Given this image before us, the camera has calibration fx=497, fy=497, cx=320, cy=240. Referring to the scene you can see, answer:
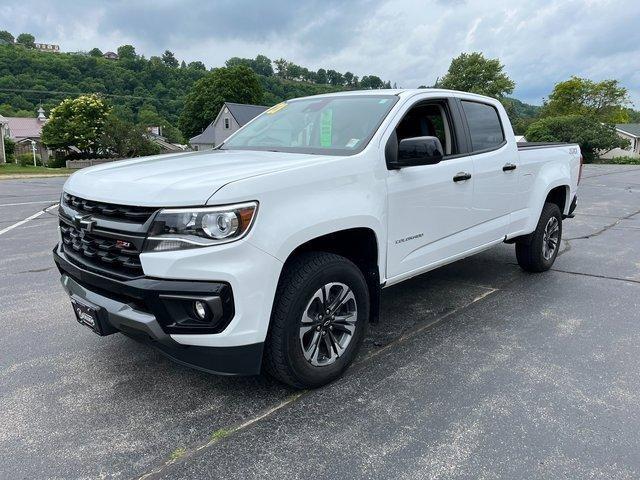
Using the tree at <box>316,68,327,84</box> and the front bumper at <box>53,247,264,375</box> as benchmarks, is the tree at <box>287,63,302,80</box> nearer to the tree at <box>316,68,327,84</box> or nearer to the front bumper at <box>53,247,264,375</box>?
the tree at <box>316,68,327,84</box>

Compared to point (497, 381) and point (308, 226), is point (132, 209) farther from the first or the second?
point (497, 381)

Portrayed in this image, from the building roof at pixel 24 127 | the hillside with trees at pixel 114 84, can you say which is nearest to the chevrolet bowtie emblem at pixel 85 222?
the hillside with trees at pixel 114 84

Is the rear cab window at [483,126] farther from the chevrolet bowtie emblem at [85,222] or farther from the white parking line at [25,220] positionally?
the white parking line at [25,220]

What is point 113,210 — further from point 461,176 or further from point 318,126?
point 461,176

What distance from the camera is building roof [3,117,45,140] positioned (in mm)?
65562

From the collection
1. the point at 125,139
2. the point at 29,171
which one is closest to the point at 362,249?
the point at 29,171

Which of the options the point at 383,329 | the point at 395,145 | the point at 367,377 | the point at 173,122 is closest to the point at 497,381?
the point at 367,377

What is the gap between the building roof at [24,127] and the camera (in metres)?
65.6

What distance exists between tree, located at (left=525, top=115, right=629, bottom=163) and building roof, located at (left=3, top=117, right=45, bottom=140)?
61401 mm

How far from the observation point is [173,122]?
85125 millimetres

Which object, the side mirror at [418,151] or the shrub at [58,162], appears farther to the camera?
the shrub at [58,162]

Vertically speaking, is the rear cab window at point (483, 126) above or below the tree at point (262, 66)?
below

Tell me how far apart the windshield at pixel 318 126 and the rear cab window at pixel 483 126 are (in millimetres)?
978

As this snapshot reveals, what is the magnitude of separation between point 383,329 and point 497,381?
1088mm
